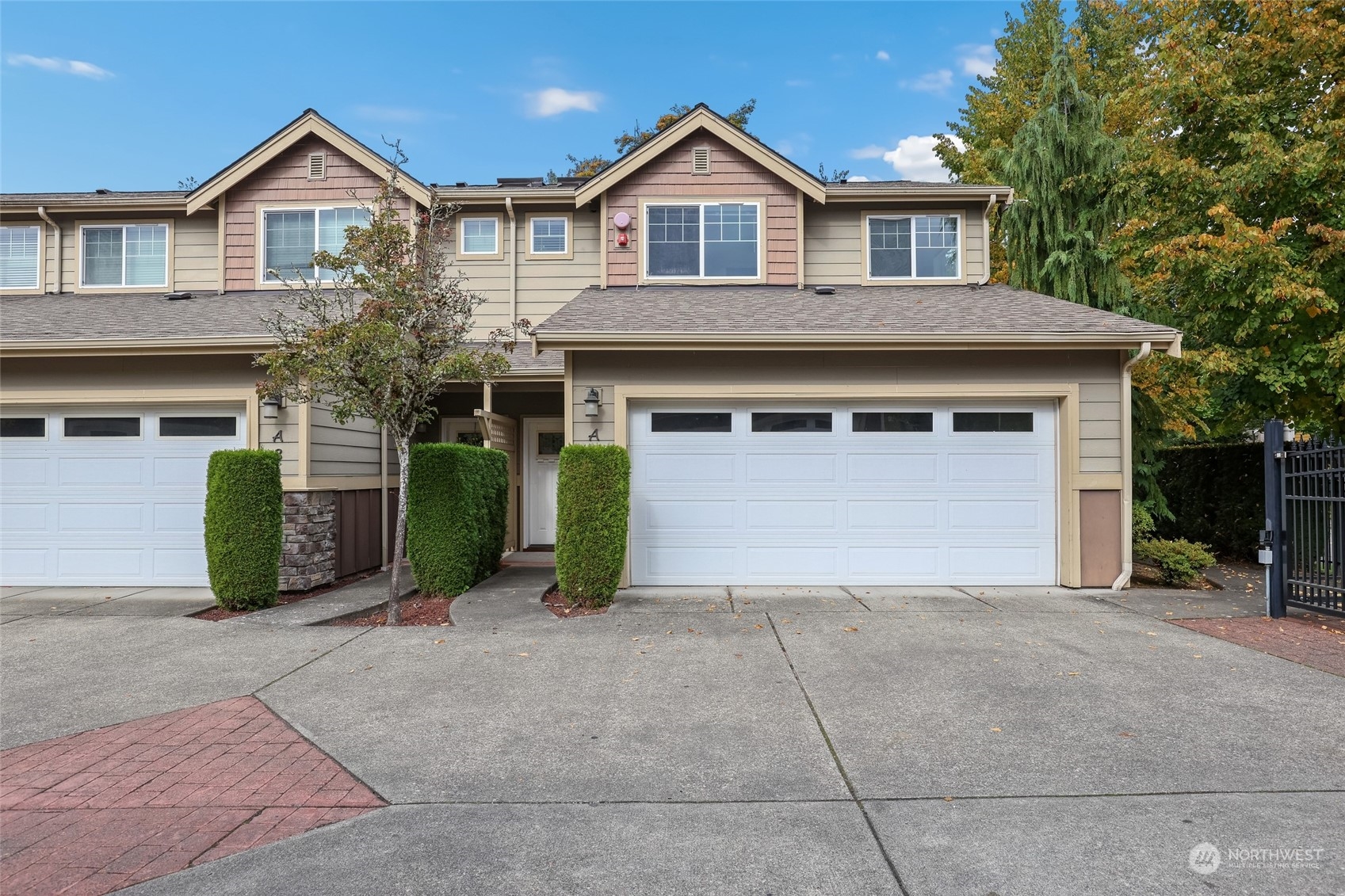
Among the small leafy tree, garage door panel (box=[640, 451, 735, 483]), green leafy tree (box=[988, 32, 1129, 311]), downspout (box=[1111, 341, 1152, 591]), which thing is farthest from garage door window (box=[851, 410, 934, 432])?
green leafy tree (box=[988, 32, 1129, 311])

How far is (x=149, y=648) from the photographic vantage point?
5.84 metres

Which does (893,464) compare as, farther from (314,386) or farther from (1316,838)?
(314,386)

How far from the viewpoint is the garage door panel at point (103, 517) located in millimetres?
8594

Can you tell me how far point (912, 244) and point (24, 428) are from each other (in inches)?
496

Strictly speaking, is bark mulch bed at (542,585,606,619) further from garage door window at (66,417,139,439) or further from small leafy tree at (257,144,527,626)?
garage door window at (66,417,139,439)

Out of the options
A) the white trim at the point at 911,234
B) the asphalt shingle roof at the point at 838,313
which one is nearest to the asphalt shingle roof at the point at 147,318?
the asphalt shingle roof at the point at 838,313

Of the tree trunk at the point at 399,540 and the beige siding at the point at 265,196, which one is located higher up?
the beige siding at the point at 265,196

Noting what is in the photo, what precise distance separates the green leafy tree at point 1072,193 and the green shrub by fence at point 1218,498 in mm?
2906

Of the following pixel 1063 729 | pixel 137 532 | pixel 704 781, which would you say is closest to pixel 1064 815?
pixel 1063 729

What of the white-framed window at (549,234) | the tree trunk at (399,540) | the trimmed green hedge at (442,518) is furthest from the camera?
the white-framed window at (549,234)

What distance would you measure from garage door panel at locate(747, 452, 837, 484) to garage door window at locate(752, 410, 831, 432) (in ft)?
1.02

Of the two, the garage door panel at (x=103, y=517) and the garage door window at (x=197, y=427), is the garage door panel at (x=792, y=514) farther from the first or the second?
the garage door panel at (x=103, y=517)

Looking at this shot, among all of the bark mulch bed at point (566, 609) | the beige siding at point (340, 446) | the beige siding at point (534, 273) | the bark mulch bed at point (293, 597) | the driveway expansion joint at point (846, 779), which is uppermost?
the beige siding at point (534, 273)

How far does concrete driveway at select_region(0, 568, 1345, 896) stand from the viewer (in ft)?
8.62
